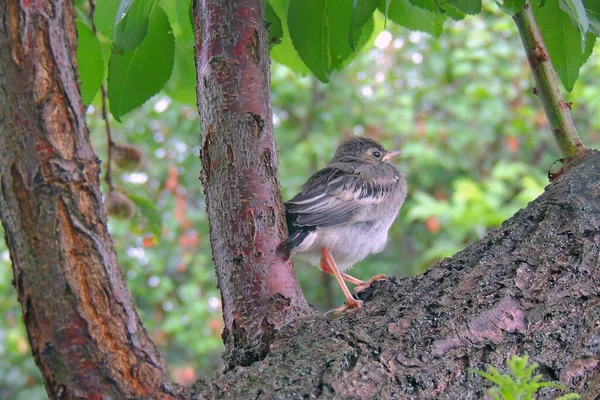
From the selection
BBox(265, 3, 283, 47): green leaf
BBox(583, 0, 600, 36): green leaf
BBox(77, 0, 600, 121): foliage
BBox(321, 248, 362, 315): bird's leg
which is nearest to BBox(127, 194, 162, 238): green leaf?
BBox(321, 248, 362, 315): bird's leg

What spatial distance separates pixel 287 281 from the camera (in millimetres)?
2262

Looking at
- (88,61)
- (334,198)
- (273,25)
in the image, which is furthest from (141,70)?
(334,198)

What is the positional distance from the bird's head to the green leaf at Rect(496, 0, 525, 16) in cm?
245

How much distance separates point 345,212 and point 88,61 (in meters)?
1.52

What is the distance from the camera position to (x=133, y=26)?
238cm

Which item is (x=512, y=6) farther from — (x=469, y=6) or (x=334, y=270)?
→ (x=334, y=270)

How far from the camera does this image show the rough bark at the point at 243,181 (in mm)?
2205

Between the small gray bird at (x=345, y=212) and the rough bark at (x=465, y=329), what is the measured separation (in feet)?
3.47

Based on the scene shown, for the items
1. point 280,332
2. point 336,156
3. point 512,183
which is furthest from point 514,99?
point 280,332

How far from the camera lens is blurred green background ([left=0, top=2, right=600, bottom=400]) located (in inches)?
418

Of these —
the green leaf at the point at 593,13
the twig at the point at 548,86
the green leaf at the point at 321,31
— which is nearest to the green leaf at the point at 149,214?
the green leaf at the point at 321,31

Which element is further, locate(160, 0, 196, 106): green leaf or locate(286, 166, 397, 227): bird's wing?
locate(286, 166, 397, 227): bird's wing

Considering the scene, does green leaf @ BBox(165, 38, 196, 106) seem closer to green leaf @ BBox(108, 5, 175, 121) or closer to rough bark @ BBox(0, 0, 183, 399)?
green leaf @ BBox(108, 5, 175, 121)

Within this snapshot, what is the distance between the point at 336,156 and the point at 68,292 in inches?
138
